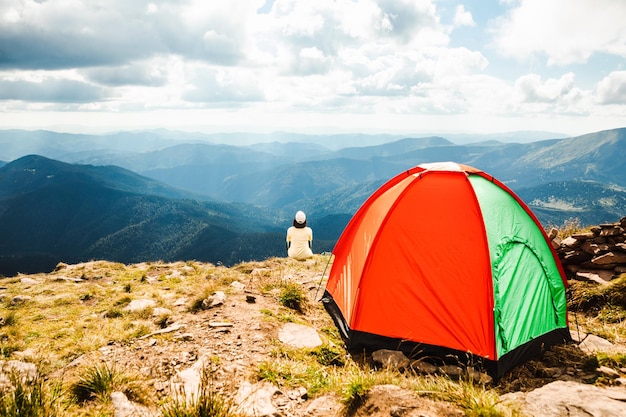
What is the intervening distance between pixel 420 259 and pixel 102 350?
6490mm

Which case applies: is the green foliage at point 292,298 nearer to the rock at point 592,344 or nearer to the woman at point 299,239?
the woman at point 299,239

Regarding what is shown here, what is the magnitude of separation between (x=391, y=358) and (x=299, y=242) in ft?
28.8

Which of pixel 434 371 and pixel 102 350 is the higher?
pixel 102 350

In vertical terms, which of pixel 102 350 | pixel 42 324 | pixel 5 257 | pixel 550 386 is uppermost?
pixel 550 386

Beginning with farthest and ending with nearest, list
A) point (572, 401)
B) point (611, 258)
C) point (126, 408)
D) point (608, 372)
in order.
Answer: point (611, 258), point (608, 372), point (126, 408), point (572, 401)

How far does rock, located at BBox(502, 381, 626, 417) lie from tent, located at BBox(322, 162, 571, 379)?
1702 millimetres

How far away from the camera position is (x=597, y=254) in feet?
30.2

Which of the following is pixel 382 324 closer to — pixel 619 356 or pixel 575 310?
pixel 619 356

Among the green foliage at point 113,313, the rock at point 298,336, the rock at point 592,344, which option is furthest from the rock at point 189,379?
the rock at point 592,344

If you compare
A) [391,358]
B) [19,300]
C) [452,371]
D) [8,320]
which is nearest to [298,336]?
[391,358]

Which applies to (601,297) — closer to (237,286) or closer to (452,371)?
(452,371)

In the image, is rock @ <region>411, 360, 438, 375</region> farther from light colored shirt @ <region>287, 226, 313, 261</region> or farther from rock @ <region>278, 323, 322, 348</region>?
light colored shirt @ <region>287, 226, 313, 261</region>

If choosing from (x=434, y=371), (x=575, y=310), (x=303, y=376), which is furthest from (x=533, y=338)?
(x=303, y=376)

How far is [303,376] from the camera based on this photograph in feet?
17.3
